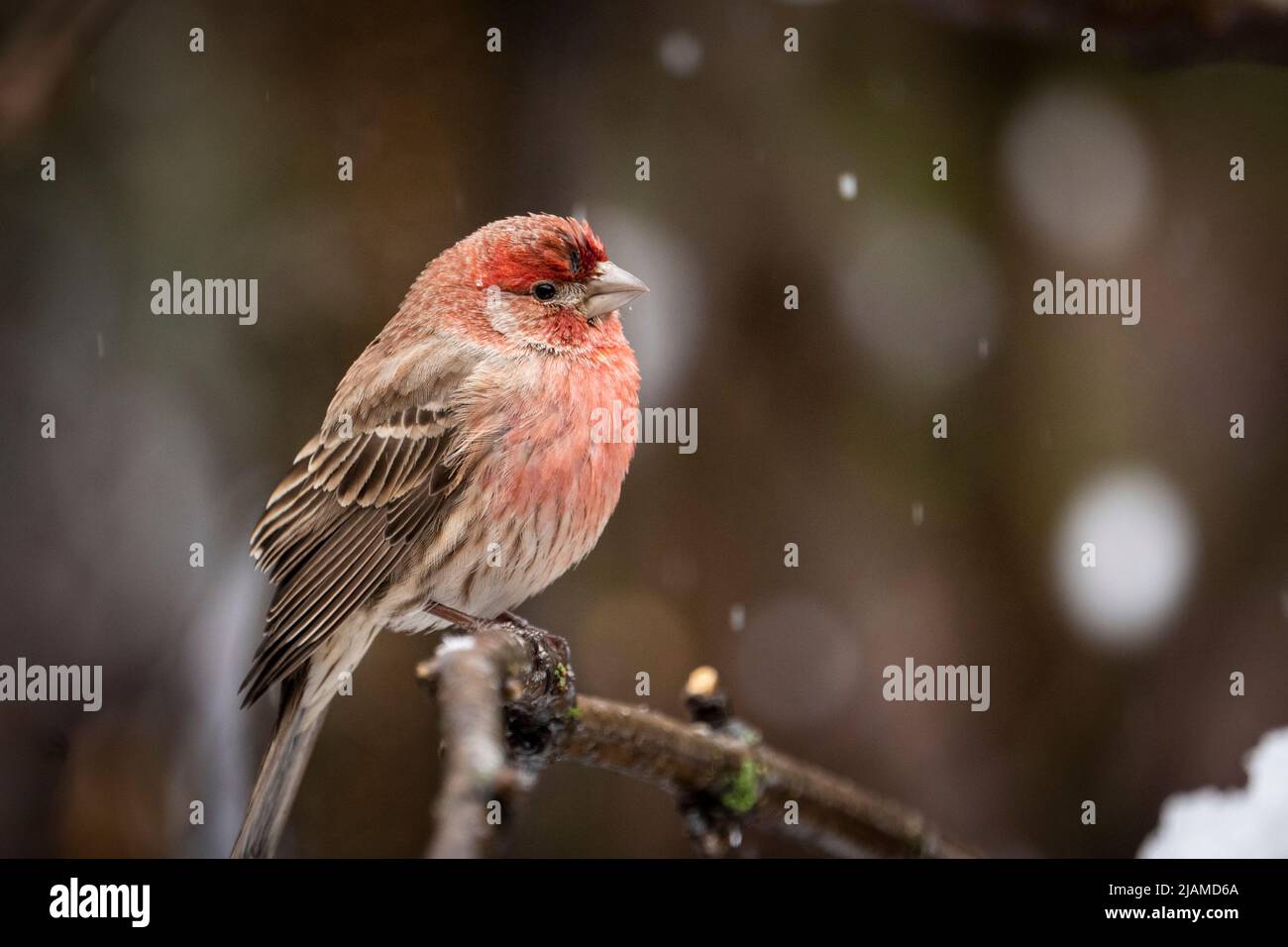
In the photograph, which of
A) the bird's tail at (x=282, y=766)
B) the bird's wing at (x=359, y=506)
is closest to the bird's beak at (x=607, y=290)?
the bird's wing at (x=359, y=506)

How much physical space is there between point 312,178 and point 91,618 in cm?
A: 177

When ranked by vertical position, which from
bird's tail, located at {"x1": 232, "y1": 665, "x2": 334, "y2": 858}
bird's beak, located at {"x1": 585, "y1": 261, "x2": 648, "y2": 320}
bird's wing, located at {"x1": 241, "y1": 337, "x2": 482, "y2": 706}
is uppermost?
bird's beak, located at {"x1": 585, "y1": 261, "x2": 648, "y2": 320}

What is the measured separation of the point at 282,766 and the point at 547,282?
164cm

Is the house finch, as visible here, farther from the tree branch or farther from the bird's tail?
the tree branch

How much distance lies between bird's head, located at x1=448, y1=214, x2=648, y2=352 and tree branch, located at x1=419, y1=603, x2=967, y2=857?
3.25 feet

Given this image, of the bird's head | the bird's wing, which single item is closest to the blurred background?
the bird's wing

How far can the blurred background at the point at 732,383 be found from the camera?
449cm

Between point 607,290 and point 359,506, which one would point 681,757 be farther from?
point 607,290

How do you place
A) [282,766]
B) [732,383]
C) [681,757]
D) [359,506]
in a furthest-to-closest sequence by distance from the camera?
[732,383]
[359,506]
[282,766]
[681,757]

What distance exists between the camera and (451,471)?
385 cm

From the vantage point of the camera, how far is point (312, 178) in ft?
15.8

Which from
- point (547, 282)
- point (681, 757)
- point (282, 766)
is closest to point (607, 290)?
point (547, 282)

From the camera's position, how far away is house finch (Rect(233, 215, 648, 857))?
12.3ft
